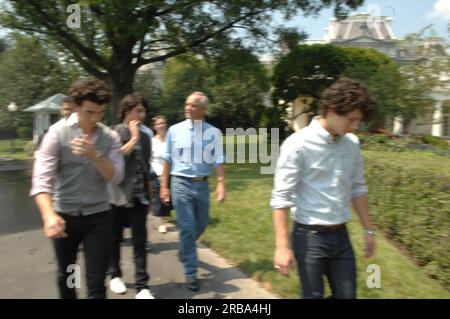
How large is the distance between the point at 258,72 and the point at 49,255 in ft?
35.9

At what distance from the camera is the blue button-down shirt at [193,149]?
446cm

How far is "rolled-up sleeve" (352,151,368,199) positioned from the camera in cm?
291

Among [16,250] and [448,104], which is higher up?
[448,104]

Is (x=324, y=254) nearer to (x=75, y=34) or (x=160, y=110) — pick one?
(x=75, y=34)

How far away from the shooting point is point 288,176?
106 inches

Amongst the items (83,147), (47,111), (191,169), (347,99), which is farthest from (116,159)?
(47,111)

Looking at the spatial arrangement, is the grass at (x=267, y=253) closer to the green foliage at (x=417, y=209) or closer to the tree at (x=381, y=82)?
the green foliage at (x=417, y=209)

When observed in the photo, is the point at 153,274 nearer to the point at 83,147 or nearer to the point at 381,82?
the point at 83,147

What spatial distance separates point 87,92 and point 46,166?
1.77 ft

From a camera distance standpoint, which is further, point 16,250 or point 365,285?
point 16,250

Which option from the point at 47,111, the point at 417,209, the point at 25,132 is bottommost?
the point at 417,209

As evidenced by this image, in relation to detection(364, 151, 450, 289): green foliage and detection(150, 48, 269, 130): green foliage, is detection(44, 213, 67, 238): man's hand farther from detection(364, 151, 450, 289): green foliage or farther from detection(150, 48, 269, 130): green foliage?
detection(150, 48, 269, 130): green foliage

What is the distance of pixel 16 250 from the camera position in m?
5.72

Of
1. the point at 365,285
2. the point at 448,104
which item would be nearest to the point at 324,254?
the point at 365,285
